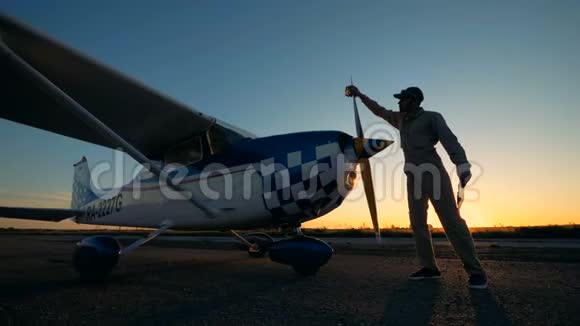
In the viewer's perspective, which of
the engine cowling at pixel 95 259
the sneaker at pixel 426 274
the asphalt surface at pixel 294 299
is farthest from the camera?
the engine cowling at pixel 95 259

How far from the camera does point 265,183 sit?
4016 millimetres

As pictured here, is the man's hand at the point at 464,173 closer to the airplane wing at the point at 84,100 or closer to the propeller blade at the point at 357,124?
the propeller blade at the point at 357,124

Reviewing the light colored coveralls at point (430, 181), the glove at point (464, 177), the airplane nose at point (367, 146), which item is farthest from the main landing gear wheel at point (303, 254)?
the glove at point (464, 177)

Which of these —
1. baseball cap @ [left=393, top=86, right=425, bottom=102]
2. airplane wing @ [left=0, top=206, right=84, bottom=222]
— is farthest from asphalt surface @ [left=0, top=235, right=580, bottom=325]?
airplane wing @ [left=0, top=206, right=84, bottom=222]

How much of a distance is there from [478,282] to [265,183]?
2.25m

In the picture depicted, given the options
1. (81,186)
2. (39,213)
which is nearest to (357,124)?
(39,213)

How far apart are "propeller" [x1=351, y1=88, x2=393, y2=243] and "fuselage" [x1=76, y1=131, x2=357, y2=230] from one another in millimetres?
99

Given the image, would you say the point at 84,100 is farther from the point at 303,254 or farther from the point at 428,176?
the point at 428,176

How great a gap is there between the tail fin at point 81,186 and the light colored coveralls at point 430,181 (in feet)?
24.9

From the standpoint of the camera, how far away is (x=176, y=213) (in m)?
5.00

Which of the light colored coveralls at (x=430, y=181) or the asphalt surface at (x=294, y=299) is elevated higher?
the light colored coveralls at (x=430, y=181)

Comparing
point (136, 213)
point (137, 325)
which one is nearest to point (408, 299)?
point (137, 325)

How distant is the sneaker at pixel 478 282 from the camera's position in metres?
2.82

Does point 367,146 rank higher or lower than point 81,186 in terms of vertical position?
lower
